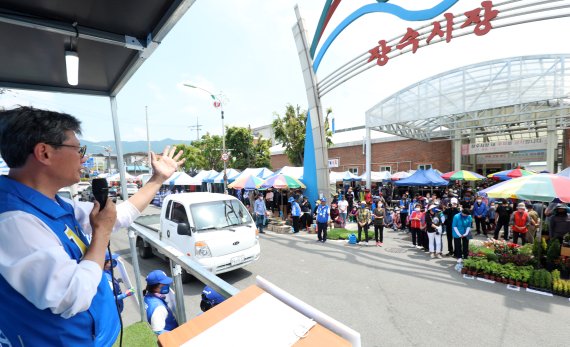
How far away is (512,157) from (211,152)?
99.3 feet

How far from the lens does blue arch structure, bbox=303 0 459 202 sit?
27.9 ft

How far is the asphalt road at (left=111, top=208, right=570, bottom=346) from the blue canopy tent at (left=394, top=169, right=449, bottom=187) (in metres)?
7.47

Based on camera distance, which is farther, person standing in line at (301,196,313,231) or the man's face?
person standing in line at (301,196,313,231)

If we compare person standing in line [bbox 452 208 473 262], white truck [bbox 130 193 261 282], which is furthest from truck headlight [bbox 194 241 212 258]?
person standing in line [bbox 452 208 473 262]

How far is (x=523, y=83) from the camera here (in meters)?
16.0

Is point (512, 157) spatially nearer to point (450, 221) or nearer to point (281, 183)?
point (450, 221)

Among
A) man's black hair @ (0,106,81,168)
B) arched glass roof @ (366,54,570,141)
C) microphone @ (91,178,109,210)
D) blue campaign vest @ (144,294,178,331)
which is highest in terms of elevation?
arched glass roof @ (366,54,570,141)

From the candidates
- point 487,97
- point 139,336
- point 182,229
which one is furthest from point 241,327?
point 487,97

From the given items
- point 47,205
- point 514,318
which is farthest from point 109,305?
point 514,318

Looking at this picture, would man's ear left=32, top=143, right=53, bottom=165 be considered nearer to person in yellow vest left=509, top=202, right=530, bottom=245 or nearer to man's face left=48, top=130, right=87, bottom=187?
man's face left=48, top=130, right=87, bottom=187

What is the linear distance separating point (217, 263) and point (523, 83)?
19.6 meters

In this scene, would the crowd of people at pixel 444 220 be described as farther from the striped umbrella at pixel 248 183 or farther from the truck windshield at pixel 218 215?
the truck windshield at pixel 218 215

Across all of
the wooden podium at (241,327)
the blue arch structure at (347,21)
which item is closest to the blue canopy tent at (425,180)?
the blue arch structure at (347,21)

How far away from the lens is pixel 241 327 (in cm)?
116
